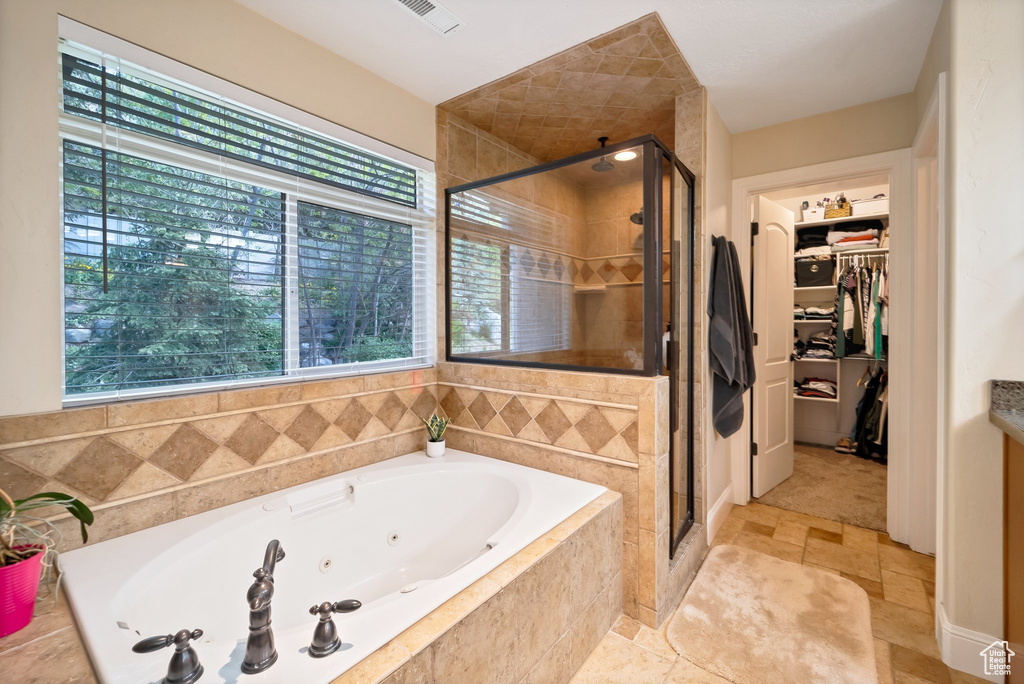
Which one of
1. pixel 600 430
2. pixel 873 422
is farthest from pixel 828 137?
pixel 873 422

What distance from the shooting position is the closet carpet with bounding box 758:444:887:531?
2.79m

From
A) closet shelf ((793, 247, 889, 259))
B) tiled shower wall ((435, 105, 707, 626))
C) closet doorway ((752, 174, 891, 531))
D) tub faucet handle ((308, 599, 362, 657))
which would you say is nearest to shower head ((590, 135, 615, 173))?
tiled shower wall ((435, 105, 707, 626))

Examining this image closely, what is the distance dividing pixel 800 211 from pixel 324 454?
454 centimetres

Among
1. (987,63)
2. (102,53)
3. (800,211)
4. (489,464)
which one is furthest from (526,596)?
(800,211)

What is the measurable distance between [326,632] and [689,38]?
2414mm

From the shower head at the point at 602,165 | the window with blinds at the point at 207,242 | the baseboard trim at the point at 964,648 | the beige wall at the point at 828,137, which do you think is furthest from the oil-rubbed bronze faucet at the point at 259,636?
the beige wall at the point at 828,137

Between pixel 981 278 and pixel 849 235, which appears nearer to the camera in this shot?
pixel 981 278

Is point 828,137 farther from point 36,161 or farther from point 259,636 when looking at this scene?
point 36,161

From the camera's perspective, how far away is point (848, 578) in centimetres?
210

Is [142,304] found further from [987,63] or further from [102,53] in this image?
[987,63]

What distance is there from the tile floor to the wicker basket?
107 inches

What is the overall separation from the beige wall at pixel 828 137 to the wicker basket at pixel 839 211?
69.0 inches

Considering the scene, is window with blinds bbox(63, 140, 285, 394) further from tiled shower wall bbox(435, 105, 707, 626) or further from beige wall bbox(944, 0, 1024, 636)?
beige wall bbox(944, 0, 1024, 636)

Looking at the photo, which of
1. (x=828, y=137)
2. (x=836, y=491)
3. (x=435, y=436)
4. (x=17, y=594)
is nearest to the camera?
(x=17, y=594)
